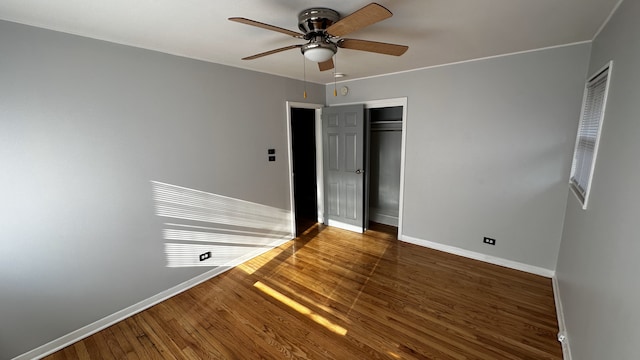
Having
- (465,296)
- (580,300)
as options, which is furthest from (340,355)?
(580,300)

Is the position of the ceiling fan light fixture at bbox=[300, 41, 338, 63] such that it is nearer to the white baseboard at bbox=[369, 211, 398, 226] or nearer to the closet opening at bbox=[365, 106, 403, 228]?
the closet opening at bbox=[365, 106, 403, 228]

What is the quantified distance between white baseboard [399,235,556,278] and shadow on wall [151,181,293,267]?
206 centimetres

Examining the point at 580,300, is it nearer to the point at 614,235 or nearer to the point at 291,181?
the point at 614,235

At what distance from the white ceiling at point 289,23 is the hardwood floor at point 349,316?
2.42 metres

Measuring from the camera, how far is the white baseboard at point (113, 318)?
1.96 meters

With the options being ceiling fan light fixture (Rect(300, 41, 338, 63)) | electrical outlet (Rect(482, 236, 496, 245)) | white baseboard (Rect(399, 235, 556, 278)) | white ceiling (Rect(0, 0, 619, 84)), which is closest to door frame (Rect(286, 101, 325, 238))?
white ceiling (Rect(0, 0, 619, 84))

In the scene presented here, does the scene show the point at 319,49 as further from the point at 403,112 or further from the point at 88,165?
the point at 403,112

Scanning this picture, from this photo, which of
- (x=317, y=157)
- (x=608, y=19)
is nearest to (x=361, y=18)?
(x=608, y=19)

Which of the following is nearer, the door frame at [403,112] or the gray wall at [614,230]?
the gray wall at [614,230]

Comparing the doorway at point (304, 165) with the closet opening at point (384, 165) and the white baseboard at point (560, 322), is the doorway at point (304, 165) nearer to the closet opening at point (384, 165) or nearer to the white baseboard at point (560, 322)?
the closet opening at point (384, 165)

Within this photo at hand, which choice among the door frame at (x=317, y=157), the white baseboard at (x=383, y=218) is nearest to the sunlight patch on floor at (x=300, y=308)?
the door frame at (x=317, y=157)

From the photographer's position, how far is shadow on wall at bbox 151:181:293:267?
2.60 m

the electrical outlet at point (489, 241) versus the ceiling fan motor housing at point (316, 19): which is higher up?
the ceiling fan motor housing at point (316, 19)

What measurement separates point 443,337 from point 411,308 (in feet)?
1.21
